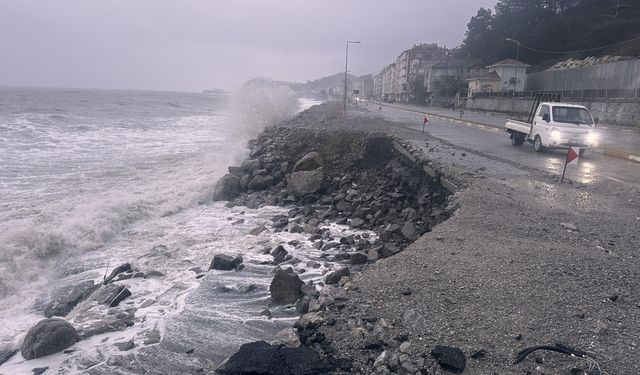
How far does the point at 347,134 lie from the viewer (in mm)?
17453

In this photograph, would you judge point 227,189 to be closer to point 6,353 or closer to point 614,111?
point 6,353

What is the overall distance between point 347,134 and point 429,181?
671 cm

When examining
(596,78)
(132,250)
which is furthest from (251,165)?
(596,78)

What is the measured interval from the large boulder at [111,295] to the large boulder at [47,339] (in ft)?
3.40

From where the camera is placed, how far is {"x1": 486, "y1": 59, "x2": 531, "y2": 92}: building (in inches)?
2368

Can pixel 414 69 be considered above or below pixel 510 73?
above

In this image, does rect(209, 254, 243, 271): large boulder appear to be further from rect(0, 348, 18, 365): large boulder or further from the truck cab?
the truck cab

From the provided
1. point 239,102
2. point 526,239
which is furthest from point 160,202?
point 239,102

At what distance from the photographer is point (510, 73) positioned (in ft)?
203

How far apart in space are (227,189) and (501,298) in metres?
10.4

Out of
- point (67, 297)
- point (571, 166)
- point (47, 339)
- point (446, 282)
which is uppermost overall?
point (571, 166)

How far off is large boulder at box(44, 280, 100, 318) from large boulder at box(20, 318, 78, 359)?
111cm

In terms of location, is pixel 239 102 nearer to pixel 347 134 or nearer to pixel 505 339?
pixel 347 134

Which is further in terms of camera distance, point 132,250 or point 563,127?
point 563,127
